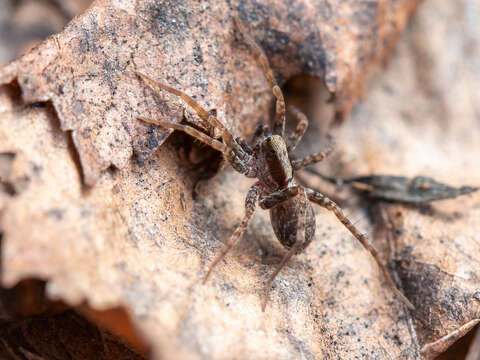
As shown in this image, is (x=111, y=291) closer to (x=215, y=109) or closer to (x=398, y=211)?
(x=215, y=109)

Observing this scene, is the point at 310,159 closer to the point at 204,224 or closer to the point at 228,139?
the point at 228,139

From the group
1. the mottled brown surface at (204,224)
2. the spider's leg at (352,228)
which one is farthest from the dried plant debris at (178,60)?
the spider's leg at (352,228)

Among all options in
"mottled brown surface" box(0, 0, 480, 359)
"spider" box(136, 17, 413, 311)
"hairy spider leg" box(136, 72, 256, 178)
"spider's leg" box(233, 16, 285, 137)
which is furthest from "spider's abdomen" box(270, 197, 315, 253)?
"spider's leg" box(233, 16, 285, 137)

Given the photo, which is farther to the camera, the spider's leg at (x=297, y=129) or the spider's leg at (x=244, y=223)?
the spider's leg at (x=297, y=129)

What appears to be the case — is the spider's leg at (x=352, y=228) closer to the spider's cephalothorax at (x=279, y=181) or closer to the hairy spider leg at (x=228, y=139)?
the spider's cephalothorax at (x=279, y=181)

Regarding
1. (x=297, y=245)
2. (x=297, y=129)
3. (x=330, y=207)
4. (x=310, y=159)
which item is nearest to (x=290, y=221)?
(x=297, y=245)
